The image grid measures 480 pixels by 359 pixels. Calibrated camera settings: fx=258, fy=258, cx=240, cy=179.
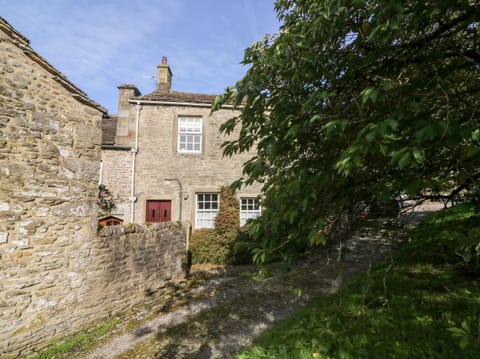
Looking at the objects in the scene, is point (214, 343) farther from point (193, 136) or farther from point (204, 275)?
point (193, 136)

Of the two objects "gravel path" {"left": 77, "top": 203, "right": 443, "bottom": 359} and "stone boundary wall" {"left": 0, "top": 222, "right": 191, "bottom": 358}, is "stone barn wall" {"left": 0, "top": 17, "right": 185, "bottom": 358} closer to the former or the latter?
"stone boundary wall" {"left": 0, "top": 222, "right": 191, "bottom": 358}

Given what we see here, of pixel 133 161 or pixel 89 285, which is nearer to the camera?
pixel 89 285

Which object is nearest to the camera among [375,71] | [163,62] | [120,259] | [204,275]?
[375,71]

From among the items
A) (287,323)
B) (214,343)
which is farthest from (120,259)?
(287,323)

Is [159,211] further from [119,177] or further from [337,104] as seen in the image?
[337,104]

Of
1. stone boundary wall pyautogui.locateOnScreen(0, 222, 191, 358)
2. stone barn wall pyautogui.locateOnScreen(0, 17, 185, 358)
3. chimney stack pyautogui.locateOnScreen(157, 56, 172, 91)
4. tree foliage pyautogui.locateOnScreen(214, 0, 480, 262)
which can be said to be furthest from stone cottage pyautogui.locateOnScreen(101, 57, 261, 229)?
tree foliage pyautogui.locateOnScreen(214, 0, 480, 262)

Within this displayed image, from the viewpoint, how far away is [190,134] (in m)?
12.1

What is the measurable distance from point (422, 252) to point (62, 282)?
8.52m

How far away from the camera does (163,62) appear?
13.5m

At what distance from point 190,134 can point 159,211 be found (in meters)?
3.82

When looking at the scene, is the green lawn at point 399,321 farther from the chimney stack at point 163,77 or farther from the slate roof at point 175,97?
the chimney stack at point 163,77

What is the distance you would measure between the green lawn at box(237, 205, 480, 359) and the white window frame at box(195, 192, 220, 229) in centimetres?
706

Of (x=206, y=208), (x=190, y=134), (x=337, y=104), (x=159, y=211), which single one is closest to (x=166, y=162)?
(x=190, y=134)

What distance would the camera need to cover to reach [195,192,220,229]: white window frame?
1171cm
